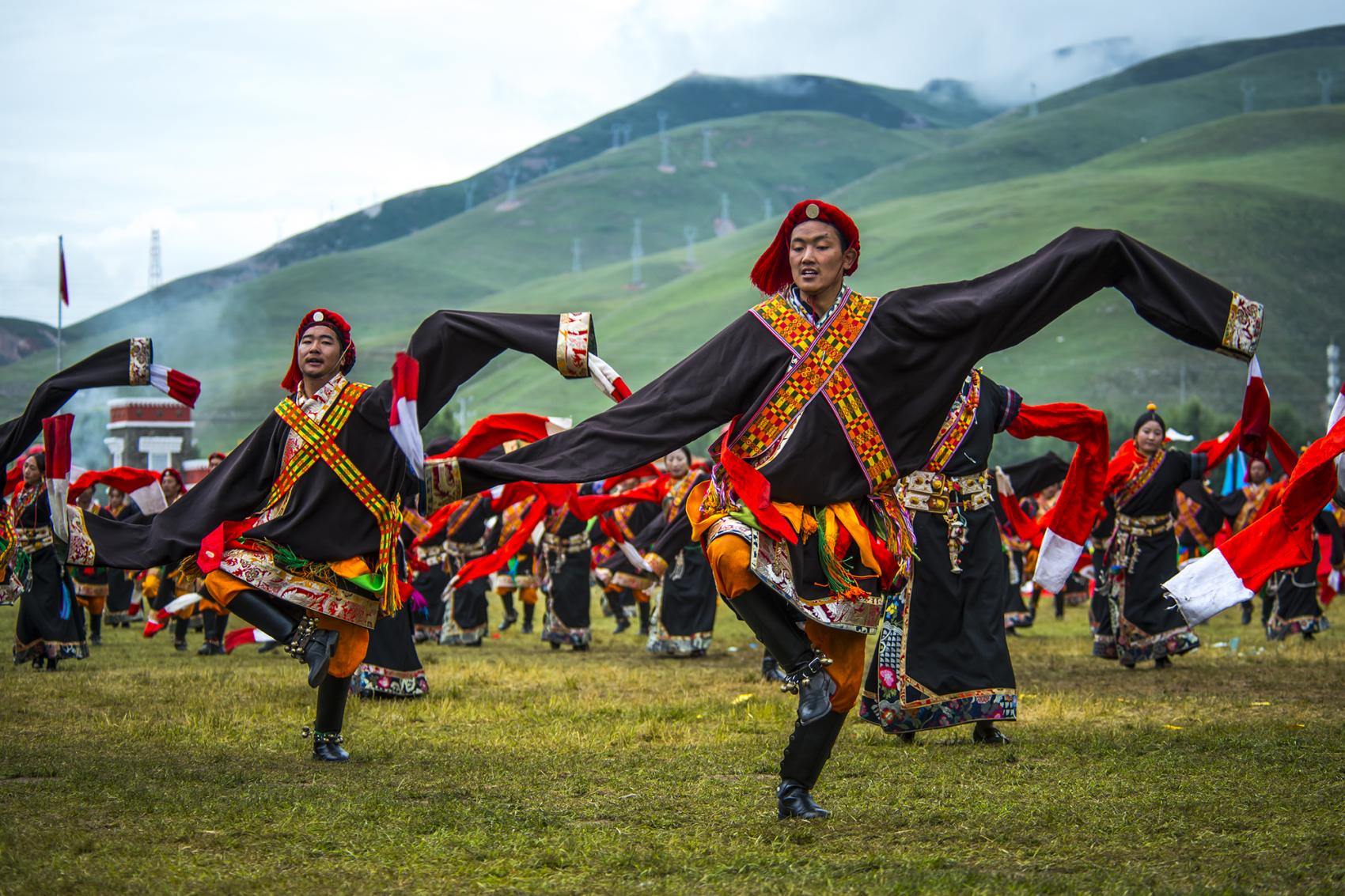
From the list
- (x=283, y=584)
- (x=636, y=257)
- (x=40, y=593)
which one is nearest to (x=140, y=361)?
(x=283, y=584)

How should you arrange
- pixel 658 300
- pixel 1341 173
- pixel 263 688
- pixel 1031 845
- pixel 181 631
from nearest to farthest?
pixel 1031 845
pixel 263 688
pixel 181 631
pixel 1341 173
pixel 658 300

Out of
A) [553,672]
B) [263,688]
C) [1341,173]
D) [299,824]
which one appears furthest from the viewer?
[1341,173]

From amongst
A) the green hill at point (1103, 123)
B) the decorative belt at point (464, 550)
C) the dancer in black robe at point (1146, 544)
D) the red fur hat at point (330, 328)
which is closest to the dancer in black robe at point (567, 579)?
the decorative belt at point (464, 550)

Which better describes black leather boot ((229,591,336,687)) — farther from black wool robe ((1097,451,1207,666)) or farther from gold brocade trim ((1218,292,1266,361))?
black wool robe ((1097,451,1207,666))

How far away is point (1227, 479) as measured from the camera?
15.8 meters

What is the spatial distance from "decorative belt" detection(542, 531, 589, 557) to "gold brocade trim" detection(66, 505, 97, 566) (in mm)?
8093

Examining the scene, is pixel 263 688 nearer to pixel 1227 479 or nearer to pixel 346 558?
pixel 346 558

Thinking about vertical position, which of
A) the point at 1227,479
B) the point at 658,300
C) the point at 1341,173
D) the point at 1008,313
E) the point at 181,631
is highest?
the point at 1341,173

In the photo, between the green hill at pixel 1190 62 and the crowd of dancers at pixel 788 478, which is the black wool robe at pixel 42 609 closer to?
the crowd of dancers at pixel 788 478

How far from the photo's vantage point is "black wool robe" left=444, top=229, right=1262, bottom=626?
5.28 metres

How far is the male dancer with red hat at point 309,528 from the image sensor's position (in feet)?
22.0

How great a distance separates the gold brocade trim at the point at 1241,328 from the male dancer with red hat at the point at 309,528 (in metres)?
3.04

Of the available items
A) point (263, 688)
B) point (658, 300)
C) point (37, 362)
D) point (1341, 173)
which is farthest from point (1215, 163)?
point (263, 688)

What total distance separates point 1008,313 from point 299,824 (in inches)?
129
